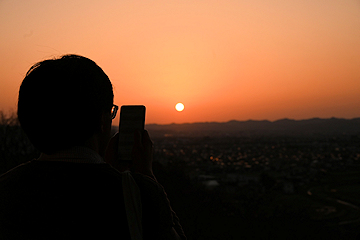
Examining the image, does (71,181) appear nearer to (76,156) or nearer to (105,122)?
(76,156)

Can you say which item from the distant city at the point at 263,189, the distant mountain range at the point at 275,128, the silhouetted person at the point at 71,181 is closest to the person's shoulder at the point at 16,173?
the silhouetted person at the point at 71,181

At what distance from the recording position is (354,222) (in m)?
29.9

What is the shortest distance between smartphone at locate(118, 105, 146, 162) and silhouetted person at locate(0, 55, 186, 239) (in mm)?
313

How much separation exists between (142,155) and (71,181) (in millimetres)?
454

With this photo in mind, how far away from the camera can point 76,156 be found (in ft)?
4.64

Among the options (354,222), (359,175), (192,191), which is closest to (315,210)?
(354,222)

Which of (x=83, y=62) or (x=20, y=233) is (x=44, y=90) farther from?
(x=20, y=233)

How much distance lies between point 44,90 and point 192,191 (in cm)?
1183

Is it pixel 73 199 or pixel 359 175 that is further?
pixel 359 175

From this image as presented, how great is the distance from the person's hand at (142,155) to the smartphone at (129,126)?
3.6 inches

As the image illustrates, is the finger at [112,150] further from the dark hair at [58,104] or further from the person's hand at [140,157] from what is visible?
the dark hair at [58,104]

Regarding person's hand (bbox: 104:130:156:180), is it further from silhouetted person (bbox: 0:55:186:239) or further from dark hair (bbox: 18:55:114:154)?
dark hair (bbox: 18:55:114:154)

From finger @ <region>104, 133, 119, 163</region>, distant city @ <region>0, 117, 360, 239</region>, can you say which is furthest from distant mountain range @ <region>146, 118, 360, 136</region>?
finger @ <region>104, 133, 119, 163</region>

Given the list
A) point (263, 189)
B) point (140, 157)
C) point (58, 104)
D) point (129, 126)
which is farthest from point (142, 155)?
point (263, 189)
